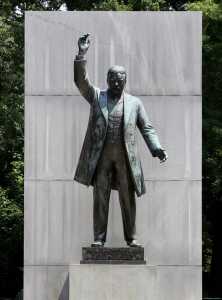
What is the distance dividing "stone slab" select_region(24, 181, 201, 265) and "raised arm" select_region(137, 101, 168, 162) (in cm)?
218

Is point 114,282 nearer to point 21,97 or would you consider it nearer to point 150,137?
point 150,137

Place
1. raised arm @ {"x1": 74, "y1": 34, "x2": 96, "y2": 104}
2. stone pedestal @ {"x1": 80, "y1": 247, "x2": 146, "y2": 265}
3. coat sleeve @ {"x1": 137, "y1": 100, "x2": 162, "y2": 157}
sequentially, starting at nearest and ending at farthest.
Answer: raised arm @ {"x1": 74, "y1": 34, "x2": 96, "y2": 104} → stone pedestal @ {"x1": 80, "y1": 247, "x2": 146, "y2": 265} → coat sleeve @ {"x1": 137, "y1": 100, "x2": 162, "y2": 157}

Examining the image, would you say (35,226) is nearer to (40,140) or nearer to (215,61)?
(40,140)

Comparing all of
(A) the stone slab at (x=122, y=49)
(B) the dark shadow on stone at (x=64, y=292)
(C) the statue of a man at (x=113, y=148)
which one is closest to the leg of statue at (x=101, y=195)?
(C) the statue of a man at (x=113, y=148)

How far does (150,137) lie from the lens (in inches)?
604

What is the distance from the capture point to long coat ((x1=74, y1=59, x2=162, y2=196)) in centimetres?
1524

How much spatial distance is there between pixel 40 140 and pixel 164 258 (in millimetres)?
2765

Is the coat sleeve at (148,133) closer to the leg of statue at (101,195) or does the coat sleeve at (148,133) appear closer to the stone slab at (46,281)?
the leg of statue at (101,195)

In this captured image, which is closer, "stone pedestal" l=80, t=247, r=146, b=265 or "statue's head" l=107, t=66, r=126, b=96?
"stone pedestal" l=80, t=247, r=146, b=265

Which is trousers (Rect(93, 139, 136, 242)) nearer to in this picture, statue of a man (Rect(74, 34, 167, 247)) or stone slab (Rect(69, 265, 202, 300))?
statue of a man (Rect(74, 34, 167, 247))

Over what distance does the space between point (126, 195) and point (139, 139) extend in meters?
2.19

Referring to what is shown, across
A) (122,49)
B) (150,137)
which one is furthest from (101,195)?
(122,49)

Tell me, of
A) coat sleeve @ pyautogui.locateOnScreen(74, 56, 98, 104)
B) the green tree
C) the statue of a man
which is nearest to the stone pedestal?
the statue of a man

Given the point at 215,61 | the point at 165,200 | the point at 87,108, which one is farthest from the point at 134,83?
the point at 215,61
